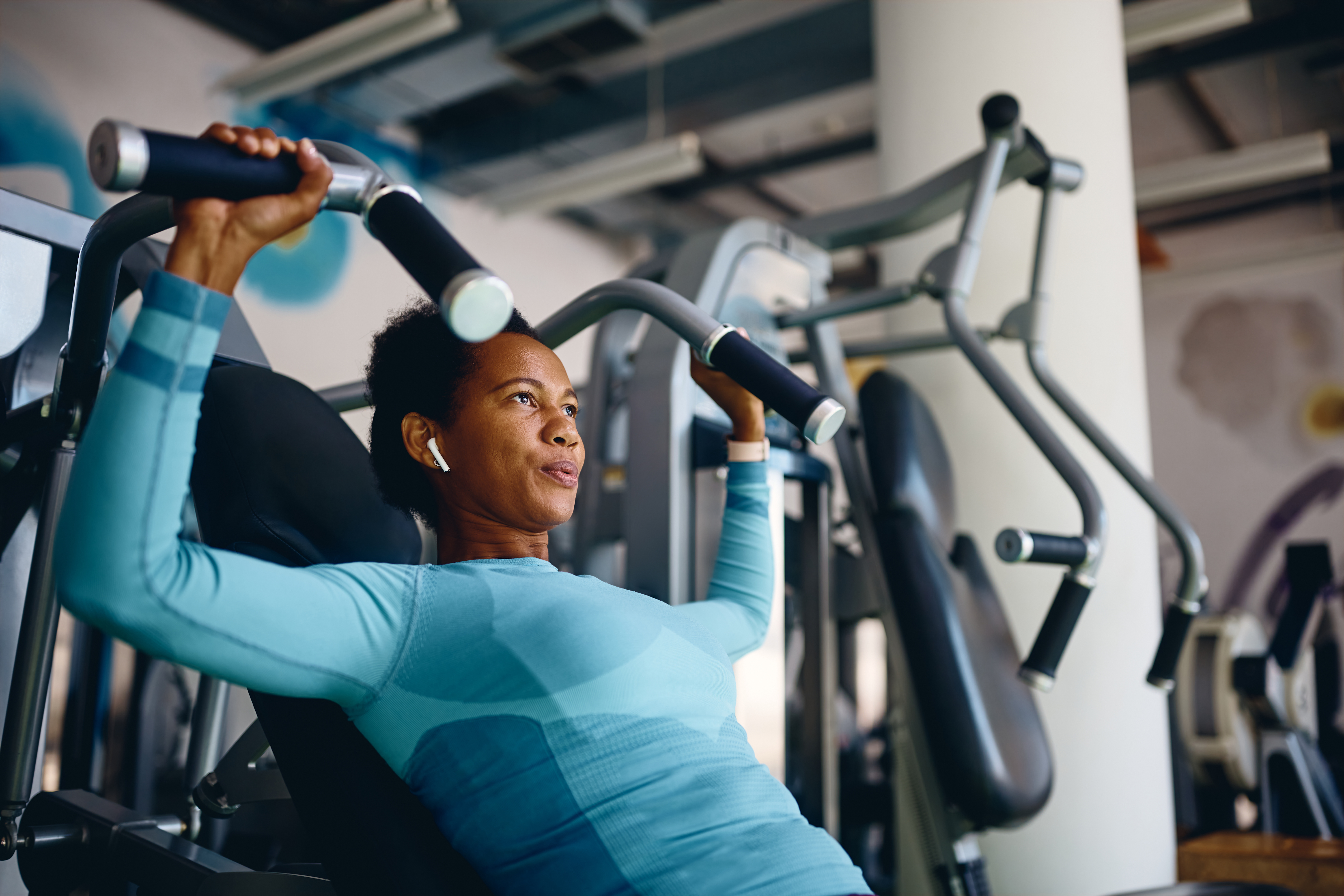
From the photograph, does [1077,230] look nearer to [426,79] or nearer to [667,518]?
[667,518]

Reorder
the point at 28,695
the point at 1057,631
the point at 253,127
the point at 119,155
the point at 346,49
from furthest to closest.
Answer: the point at 346,49, the point at 253,127, the point at 1057,631, the point at 28,695, the point at 119,155

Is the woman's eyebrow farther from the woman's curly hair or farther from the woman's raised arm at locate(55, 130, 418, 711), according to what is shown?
the woman's raised arm at locate(55, 130, 418, 711)

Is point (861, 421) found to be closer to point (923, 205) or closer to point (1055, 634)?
point (923, 205)

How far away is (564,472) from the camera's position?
1002mm

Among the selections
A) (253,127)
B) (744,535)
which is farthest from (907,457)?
(253,127)

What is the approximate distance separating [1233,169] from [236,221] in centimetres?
436

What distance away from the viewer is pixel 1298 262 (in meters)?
6.05

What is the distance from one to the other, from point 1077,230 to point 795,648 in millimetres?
1229

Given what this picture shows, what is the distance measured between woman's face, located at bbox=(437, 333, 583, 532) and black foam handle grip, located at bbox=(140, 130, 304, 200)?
0.34 meters

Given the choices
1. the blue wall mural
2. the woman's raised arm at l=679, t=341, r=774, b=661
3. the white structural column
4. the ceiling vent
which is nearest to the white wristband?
the woman's raised arm at l=679, t=341, r=774, b=661

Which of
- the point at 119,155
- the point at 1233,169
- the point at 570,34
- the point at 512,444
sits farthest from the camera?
the point at 1233,169

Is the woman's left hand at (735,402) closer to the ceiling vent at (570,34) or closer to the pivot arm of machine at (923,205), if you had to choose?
the pivot arm of machine at (923,205)

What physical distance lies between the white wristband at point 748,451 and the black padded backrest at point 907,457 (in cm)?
64

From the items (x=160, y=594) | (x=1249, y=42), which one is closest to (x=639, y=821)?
(x=160, y=594)
